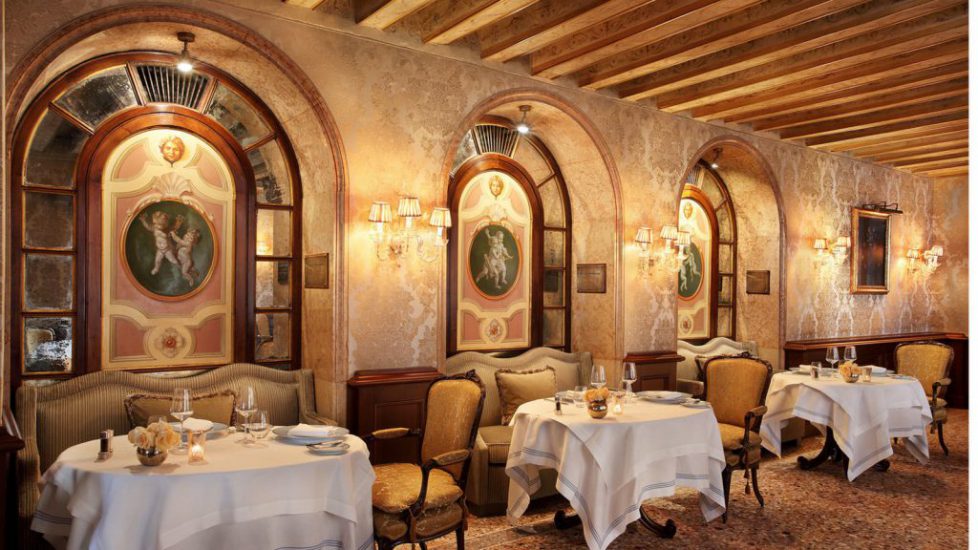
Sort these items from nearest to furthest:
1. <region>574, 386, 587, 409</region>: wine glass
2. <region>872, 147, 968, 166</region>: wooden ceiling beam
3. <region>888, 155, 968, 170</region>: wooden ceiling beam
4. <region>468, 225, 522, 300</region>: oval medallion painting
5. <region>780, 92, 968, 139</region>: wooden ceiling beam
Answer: <region>574, 386, 587, 409</region>: wine glass, <region>468, 225, 522, 300</region>: oval medallion painting, <region>780, 92, 968, 139</region>: wooden ceiling beam, <region>872, 147, 968, 166</region>: wooden ceiling beam, <region>888, 155, 968, 170</region>: wooden ceiling beam

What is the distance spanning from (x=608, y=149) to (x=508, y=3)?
7.56ft

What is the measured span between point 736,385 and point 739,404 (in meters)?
0.15

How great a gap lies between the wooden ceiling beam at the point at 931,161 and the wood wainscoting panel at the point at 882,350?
7.62 feet

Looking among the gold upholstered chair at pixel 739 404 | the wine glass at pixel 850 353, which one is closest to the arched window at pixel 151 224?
the gold upholstered chair at pixel 739 404

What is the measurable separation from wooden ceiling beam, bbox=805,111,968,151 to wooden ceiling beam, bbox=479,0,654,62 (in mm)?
4436

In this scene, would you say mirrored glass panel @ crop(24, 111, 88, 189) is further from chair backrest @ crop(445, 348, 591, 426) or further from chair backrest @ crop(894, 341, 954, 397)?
chair backrest @ crop(894, 341, 954, 397)

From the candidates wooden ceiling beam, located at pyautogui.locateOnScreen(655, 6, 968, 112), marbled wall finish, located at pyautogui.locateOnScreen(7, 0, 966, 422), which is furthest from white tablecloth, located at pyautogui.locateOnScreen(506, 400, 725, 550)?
wooden ceiling beam, located at pyautogui.locateOnScreen(655, 6, 968, 112)

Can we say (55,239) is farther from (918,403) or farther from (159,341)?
(918,403)

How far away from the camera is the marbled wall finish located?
16.2ft

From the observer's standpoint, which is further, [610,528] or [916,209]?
[916,209]

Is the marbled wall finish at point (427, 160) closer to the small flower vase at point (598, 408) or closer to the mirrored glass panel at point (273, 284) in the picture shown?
the mirrored glass panel at point (273, 284)

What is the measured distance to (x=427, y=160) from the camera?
544 centimetres

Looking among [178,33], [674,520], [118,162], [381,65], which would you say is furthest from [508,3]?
[674,520]

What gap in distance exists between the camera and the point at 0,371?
3.08 m
